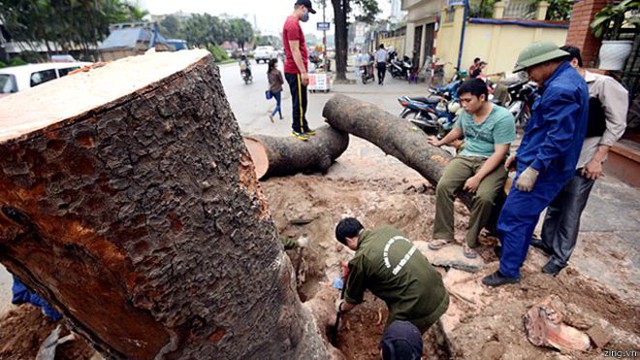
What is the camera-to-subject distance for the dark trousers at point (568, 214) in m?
2.55

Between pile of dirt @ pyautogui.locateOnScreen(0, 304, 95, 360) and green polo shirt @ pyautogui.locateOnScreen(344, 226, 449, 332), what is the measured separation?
82.9 inches

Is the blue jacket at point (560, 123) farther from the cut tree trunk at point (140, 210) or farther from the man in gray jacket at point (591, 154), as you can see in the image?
the cut tree trunk at point (140, 210)

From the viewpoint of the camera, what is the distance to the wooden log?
161 inches

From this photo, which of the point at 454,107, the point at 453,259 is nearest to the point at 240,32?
the point at 454,107

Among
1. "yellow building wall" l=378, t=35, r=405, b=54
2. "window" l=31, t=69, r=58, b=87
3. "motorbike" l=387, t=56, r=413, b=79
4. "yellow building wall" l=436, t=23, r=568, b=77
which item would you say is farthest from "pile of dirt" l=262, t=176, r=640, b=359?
"yellow building wall" l=378, t=35, r=405, b=54

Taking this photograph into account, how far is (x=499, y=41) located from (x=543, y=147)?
36.1ft

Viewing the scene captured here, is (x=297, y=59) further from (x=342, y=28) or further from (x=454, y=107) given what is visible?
(x=342, y=28)

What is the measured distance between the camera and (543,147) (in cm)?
216

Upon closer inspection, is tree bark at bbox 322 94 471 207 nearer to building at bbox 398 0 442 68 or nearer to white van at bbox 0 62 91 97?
white van at bbox 0 62 91 97

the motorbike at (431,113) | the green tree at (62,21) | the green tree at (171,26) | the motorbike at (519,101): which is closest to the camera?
the motorbike at (431,113)

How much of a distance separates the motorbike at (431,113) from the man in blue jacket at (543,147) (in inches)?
156

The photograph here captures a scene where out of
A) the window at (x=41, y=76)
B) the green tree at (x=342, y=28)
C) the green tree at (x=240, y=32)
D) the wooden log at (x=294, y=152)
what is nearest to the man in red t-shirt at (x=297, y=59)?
the wooden log at (x=294, y=152)

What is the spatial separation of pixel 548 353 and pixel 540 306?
286mm

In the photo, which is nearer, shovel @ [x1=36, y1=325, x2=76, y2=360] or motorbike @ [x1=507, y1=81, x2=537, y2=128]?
shovel @ [x1=36, y1=325, x2=76, y2=360]
